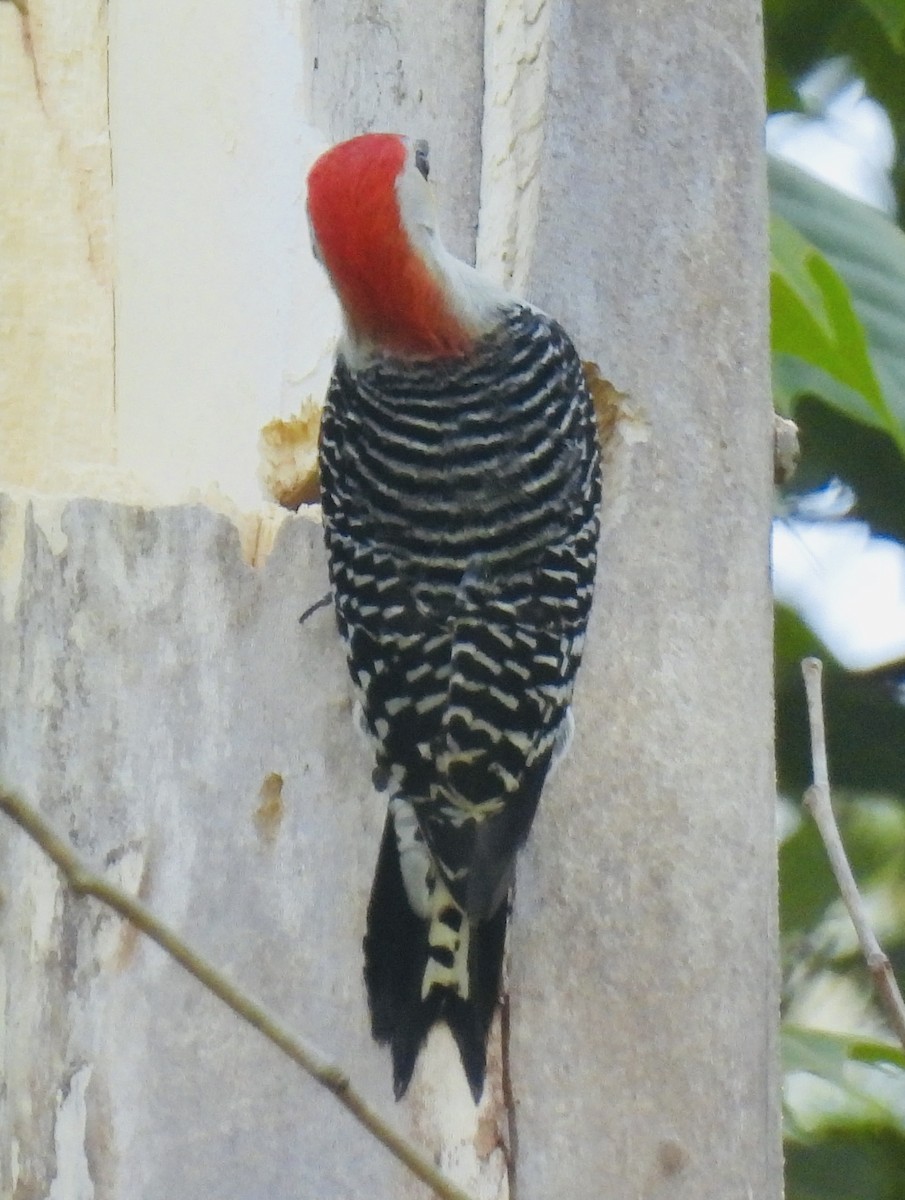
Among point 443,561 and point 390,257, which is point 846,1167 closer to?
point 443,561

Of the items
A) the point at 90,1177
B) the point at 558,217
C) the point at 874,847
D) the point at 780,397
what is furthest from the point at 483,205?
the point at 874,847

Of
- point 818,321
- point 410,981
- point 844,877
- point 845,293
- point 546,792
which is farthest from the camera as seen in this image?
point 845,293

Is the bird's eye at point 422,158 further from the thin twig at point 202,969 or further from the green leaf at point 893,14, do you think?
the thin twig at point 202,969

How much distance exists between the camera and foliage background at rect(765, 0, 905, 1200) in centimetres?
290

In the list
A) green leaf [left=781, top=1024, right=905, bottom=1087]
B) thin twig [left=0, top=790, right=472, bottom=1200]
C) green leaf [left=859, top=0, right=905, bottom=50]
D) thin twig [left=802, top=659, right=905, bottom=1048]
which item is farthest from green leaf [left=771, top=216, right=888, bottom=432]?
thin twig [left=0, top=790, right=472, bottom=1200]

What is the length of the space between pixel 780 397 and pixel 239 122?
963 mm

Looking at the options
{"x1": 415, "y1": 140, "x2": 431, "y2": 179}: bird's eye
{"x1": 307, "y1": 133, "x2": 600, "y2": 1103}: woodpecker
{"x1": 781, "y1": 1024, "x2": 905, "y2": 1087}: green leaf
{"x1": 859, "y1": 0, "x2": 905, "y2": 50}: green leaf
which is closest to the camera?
{"x1": 307, "y1": 133, "x2": 600, "y2": 1103}: woodpecker

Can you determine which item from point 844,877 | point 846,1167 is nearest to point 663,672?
point 844,877

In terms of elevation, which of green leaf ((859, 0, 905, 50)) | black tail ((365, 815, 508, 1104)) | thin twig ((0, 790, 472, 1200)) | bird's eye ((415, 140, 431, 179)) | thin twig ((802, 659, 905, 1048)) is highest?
green leaf ((859, 0, 905, 50))

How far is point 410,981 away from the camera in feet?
7.36

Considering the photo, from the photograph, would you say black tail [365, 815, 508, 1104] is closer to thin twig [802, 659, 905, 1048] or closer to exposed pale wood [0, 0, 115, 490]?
thin twig [802, 659, 905, 1048]

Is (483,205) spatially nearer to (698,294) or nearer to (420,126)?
(420,126)

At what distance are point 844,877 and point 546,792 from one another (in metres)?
0.57

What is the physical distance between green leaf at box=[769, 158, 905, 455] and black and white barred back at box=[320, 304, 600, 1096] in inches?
17.1
